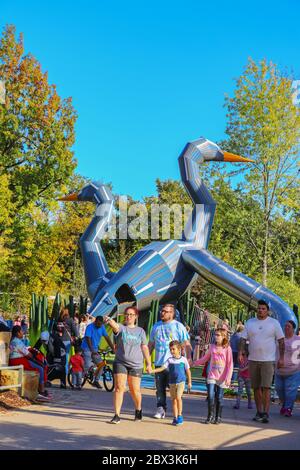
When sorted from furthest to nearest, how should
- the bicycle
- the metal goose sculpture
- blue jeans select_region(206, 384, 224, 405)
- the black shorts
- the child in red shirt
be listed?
the metal goose sculpture, the bicycle, the child in red shirt, blue jeans select_region(206, 384, 224, 405), the black shorts

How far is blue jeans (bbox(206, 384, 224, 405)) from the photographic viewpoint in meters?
9.04

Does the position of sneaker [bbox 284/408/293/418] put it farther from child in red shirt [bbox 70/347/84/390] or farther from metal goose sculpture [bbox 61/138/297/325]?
metal goose sculpture [bbox 61/138/297/325]

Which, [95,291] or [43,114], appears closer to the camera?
[95,291]

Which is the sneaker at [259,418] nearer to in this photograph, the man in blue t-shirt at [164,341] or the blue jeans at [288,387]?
the blue jeans at [288,387]

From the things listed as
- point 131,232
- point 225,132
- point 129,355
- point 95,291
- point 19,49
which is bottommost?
point 129,355

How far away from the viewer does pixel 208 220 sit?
18.9 m

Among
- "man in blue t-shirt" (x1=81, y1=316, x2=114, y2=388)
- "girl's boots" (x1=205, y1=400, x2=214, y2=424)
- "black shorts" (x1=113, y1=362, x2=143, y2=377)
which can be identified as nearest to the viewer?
"black shorts" (x1=113, y1=362, x2=143, y2=377)

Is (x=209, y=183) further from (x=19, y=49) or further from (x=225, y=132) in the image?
(x=19, y=49)

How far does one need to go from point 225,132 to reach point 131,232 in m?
13.0

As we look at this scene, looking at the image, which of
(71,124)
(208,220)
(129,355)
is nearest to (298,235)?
(71,124)

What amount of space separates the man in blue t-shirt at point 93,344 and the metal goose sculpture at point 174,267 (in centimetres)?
273

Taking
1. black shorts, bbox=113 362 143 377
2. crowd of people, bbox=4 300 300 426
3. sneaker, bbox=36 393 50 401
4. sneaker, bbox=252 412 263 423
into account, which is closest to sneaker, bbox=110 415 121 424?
crowd of people, bbox=4 300 300 426

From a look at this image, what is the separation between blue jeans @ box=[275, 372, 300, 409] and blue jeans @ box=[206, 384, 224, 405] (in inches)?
66.8
